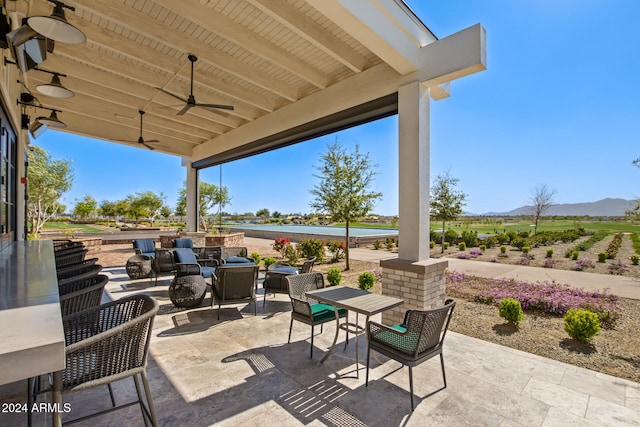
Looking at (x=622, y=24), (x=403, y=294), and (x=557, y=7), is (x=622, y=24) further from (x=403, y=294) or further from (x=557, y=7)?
(x=403, y=294)

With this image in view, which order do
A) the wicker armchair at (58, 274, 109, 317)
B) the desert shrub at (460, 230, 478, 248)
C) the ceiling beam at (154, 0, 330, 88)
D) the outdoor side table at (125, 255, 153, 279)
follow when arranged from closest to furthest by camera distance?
the wicker armchair at (58, 274, 109, 317) → the ceiling beam at (154, 0, 330, 88) → the outdoor side table at (125, 255, 153, 279) → the desert shrub at (460, 230, 478, 248)

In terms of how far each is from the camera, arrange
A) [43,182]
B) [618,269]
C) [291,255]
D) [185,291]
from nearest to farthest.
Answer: [185,291], [618,269], [291,255], [43,182]

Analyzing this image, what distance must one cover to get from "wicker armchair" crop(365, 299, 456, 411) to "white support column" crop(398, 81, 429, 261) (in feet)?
5.30

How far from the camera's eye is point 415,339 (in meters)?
2.32

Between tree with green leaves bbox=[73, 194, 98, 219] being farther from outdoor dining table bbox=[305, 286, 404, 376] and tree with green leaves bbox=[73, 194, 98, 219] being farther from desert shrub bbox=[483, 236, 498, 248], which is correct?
outdoor dining table bbox=[305, 286, 404, 376]

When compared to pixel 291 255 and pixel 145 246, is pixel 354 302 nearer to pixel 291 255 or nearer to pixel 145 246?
pixel 291 255

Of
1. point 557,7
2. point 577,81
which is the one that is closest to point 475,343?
point 557,7

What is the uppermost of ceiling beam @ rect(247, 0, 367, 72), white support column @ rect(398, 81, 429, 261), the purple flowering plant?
ceiling beam @ rect(247, 0, 367, 72)

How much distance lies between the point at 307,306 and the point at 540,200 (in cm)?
1701

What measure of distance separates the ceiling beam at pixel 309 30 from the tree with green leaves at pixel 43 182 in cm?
1603

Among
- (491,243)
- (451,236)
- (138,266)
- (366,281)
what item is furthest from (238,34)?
(451,236)

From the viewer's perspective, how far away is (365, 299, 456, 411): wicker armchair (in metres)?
2.24

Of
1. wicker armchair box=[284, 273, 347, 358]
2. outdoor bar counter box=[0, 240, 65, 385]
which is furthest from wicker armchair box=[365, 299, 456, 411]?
outdoor bar counter box=[0, 240, 65, 385]

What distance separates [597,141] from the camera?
10.8 m
